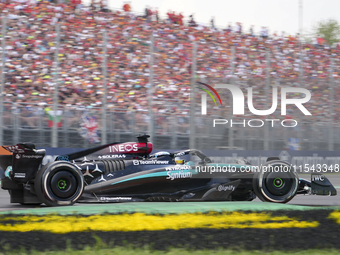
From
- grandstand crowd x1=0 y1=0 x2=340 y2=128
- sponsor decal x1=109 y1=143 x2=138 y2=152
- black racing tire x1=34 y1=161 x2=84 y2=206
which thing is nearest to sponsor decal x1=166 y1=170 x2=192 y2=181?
sponsor decal x1=109 y1=143 x2=138 y2=152

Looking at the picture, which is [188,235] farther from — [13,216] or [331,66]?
[331,66]

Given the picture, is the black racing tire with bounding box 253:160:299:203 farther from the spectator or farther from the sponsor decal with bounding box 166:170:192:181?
the spectator

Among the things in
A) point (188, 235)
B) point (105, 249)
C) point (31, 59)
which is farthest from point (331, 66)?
point (105, 249)

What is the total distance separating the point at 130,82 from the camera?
1639cm

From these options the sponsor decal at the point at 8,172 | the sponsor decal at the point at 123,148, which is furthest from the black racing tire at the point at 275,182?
the sponsor decal at the point at 8,172

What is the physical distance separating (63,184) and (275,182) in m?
3.38

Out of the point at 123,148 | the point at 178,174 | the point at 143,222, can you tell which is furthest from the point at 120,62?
the point at 143,222

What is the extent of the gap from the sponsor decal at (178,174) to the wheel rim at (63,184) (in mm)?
1440

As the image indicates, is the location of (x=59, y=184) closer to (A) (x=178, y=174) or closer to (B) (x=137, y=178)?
(B) (x=137, y=178)

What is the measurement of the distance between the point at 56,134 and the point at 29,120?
0.80 meters

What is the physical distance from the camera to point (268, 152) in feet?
37.9

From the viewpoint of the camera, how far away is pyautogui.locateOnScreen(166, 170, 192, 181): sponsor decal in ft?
24.8

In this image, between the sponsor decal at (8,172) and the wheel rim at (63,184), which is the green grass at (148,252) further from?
the sponsor decal at (8,172)

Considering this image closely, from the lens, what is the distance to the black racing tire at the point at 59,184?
705 centimetres
